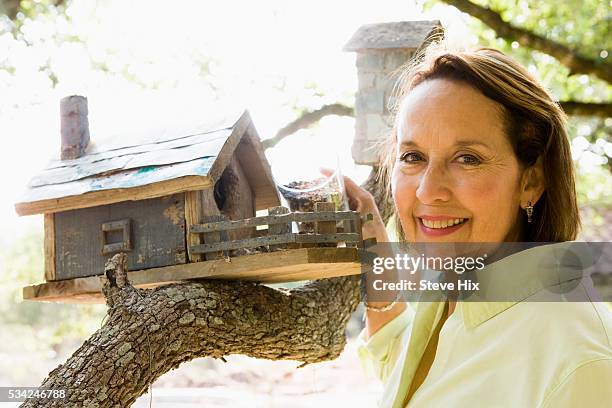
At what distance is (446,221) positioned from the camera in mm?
2002

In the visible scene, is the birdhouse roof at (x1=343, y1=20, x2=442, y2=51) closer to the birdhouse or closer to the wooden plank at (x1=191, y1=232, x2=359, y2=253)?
the birdhouse

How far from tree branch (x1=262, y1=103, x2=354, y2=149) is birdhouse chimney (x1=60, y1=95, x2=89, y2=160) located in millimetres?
1317

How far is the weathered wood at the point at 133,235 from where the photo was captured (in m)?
2.39

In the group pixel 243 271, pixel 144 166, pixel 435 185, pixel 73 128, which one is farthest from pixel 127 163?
pixel 435 185

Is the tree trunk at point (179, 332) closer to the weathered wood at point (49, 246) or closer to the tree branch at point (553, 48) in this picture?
the weathered wood at point (49, 246)

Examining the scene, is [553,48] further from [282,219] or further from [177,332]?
[177,332]

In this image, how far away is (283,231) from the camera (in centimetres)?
222

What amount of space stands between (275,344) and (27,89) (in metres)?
3.52

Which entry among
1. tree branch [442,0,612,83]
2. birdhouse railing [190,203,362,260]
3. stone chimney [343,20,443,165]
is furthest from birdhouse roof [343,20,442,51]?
tree branch [442,0,612,83]

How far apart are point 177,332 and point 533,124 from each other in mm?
1091

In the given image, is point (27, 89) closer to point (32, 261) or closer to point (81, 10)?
point (81, 10)

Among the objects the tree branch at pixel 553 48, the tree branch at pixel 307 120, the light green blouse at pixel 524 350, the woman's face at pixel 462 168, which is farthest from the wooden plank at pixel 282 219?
the tree branch at pixel 553 48

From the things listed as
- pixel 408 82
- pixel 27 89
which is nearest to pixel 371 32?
pixel 408 82

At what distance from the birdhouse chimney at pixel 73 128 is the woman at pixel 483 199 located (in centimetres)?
117
